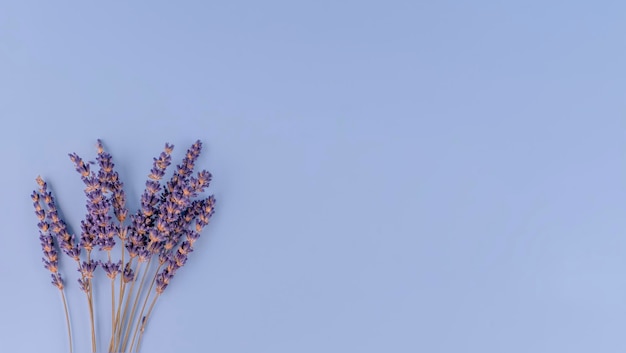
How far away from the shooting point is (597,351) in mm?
1235

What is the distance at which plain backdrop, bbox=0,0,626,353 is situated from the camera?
49.3 inches

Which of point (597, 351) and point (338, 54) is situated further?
point (338, 54)

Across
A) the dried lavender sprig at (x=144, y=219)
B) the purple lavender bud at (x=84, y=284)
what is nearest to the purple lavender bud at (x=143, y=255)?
the dried lavender sprig at (x=144, y=219)

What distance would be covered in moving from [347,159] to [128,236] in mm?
511

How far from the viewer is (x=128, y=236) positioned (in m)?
1.23

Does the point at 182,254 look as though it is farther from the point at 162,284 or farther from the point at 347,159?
the point at 347,159

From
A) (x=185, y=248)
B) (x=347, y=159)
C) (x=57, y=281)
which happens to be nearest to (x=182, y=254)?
(x=185, y=248)

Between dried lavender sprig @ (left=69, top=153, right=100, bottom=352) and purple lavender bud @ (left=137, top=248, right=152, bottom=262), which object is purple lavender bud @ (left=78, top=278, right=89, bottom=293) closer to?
dried lavender sprig @ (left=69, top=153, right=100, bottom=352)

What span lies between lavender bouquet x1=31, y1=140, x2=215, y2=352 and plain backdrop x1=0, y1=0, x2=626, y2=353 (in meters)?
0.04

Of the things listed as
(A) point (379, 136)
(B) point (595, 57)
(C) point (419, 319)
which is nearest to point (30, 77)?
(A) point (379, 136)

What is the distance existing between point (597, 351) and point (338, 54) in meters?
0.87

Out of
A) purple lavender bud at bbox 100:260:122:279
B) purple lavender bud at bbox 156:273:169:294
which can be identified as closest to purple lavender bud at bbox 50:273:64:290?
purple lavender bud at bbox 100:260:122:279

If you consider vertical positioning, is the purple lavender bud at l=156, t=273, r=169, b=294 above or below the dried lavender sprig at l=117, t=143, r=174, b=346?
below

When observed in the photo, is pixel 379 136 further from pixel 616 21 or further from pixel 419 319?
pixel 616 21
